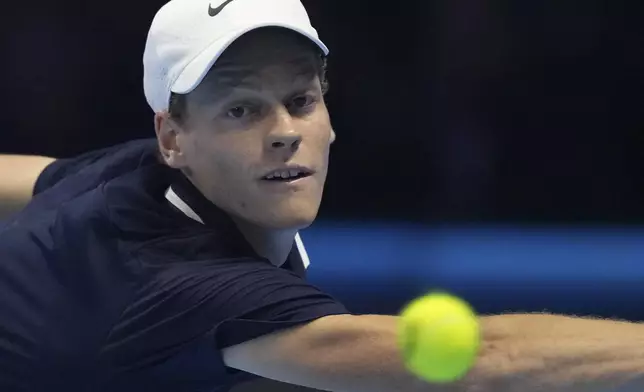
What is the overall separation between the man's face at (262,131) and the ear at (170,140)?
16 mm

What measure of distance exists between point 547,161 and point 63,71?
1.10 metres

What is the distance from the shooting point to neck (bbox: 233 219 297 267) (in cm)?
102

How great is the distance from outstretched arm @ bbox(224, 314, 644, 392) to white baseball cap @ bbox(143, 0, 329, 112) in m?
0.28

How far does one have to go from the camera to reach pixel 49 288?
0.94m

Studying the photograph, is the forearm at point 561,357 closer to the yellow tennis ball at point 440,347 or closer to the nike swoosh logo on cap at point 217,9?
the yellow tennis ball at point 440,347

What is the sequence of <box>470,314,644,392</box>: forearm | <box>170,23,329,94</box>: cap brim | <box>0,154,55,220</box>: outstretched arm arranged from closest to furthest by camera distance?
<box>470,314,644,392</box>: forearm < <box>170,23,329,94</box>: cap brim < <box>0,154,55,220</box>: outstretched arm

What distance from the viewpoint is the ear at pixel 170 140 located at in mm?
996

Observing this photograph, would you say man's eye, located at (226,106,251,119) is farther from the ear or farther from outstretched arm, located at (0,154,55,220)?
outstretched arm, located at (0,154,55,220)

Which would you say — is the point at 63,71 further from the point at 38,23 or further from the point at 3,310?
the point at 3,310

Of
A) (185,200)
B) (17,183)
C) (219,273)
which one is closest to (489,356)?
(219,273)

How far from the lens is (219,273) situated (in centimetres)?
86

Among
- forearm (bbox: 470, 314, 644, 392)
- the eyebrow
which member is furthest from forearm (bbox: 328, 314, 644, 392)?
the eyebrow

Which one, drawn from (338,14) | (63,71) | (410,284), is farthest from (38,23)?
(410,284)

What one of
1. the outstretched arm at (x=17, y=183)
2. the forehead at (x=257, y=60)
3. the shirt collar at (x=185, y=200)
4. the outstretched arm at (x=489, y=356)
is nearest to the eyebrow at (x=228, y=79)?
the forehead at (x=257, y=60)
